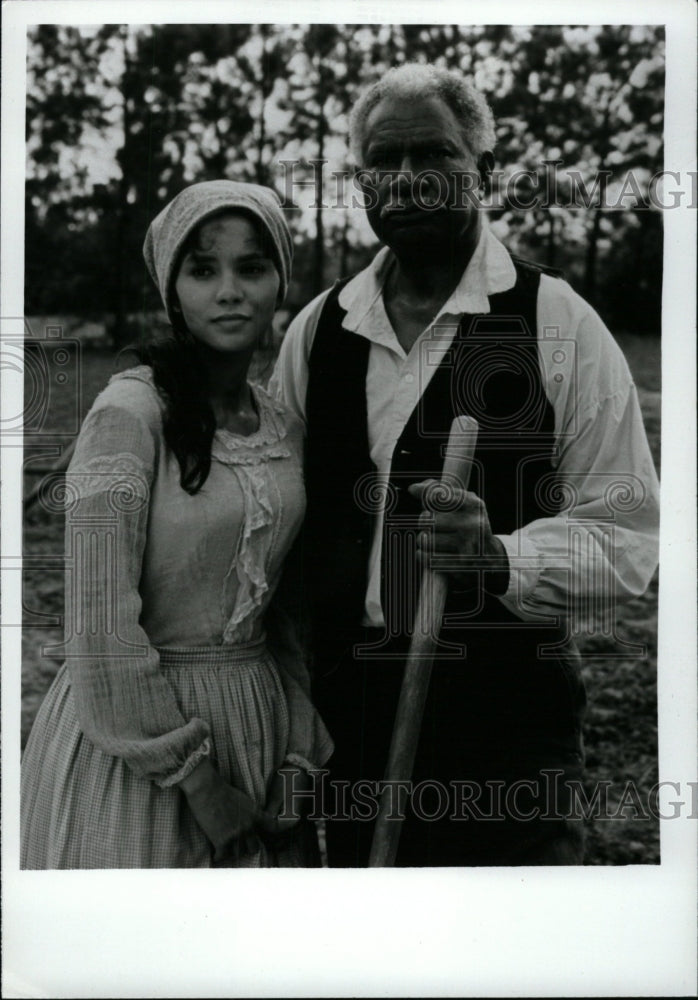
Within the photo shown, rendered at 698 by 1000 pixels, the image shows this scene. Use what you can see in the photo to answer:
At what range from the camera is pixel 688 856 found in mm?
3549

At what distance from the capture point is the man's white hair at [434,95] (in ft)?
10.9

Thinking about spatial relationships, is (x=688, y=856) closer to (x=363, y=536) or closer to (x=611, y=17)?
(x=363, y=536)

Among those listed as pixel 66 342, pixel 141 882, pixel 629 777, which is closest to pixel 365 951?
pixel 141 882

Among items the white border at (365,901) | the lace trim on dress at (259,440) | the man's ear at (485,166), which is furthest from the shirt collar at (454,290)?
the white border at (365,901)

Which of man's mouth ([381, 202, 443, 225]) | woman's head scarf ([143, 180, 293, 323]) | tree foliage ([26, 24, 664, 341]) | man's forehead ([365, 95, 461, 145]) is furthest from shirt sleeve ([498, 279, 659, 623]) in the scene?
woman's head scarf ([143, 180, 293, 323])

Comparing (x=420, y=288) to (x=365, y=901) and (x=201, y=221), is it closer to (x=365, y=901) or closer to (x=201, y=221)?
(x=201, y=221)

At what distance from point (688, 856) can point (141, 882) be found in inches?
67.3

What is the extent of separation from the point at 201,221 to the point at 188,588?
106 cm

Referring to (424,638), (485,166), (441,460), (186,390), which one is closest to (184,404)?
(186,390)

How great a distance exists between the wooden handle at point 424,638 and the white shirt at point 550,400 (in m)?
0.14

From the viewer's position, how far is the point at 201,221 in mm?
A: 3227

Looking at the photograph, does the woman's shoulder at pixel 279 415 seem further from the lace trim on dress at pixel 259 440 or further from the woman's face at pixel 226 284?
the woman's face at pixel 226 284

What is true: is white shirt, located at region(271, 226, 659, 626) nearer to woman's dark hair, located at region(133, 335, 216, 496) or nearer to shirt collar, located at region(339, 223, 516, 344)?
shirt collar, located at region(339, 223, 516, 344)

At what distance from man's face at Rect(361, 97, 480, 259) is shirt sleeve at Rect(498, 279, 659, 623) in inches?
13.8
